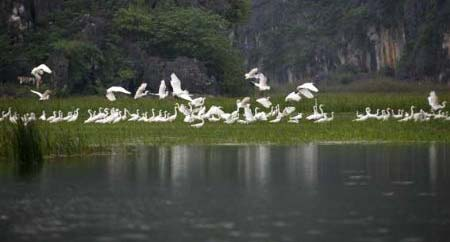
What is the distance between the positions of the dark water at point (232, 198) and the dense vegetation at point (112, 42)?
105 feet

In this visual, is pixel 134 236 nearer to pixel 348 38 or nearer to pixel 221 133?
pixel 221 133

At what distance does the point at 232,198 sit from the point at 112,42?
147 feet

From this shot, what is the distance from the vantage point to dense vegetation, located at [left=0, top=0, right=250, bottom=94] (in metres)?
62.7

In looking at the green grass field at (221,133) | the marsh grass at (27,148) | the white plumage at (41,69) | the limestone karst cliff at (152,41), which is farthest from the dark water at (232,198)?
the limestone karst cliff at (152,41)

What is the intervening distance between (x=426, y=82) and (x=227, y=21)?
41.3 ft

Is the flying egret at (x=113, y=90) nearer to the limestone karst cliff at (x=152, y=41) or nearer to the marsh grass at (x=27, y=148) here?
the limestone karst cliff at (x=152, y=41)

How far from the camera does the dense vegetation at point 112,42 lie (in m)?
62.7

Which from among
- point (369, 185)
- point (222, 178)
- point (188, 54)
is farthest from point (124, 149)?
point (188, 54)

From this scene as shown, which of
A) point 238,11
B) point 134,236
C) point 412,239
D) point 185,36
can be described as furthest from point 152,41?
point 412,239

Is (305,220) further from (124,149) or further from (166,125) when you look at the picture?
(166,125)

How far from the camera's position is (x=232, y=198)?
22.8m

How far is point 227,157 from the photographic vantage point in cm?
3066

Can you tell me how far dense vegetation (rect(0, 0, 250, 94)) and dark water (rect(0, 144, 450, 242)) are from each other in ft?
105

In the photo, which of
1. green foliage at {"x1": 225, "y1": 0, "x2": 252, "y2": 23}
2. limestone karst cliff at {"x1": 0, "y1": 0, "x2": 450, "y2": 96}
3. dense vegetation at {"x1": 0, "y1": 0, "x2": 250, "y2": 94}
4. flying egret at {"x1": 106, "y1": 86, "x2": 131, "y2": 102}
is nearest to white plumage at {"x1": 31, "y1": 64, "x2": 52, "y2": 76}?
flying egret at {"x1": 106, "y1": 86, "x2": 131, "y2": 102}
